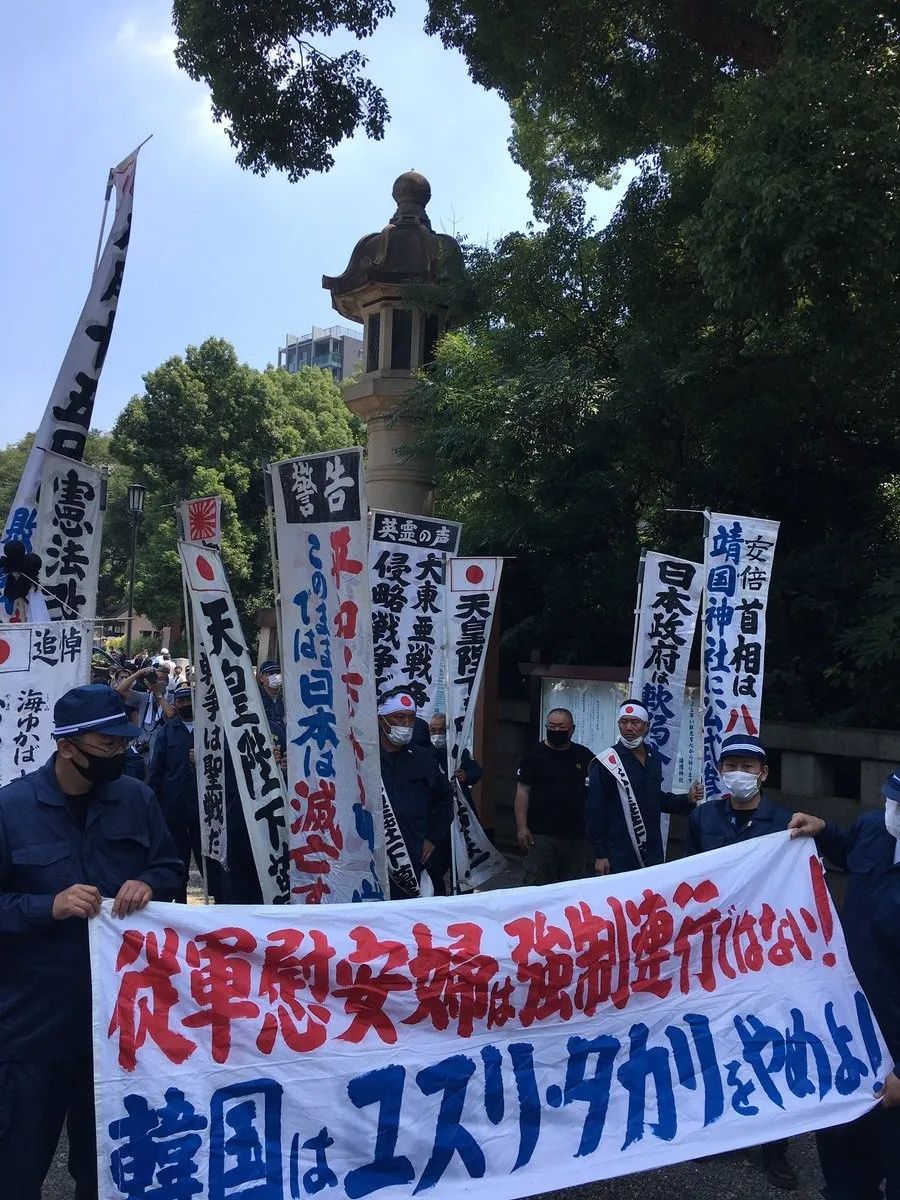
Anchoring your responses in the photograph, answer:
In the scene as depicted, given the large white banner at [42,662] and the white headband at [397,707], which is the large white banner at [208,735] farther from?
the white headband at [397,707]

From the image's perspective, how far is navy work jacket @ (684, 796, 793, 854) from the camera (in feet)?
14.9

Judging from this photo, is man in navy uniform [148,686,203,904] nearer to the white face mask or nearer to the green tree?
the white face mask

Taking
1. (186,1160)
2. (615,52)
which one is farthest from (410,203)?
(186,1160)

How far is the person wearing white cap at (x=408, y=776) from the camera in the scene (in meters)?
6.17

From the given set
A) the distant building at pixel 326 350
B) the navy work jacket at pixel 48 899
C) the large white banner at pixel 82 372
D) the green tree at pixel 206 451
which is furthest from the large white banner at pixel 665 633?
the distant building at pixel 326 350

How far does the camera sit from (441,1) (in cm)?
1144

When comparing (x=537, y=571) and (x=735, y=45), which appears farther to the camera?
(x=537, y=571)

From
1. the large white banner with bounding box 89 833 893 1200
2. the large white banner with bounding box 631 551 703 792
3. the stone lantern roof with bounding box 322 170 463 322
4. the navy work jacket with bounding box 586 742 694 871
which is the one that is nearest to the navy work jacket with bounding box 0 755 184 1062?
the large white banner with bounding box 89 833 893 1200

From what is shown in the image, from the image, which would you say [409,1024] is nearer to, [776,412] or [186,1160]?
[186,1160]

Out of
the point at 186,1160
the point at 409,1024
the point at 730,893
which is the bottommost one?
the point at 186,1160

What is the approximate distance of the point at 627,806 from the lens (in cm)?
629

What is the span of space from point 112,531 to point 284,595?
32560 millimetres

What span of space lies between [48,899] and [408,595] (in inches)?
→ 199

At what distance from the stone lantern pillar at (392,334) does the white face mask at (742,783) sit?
→ 1094 centimetres
